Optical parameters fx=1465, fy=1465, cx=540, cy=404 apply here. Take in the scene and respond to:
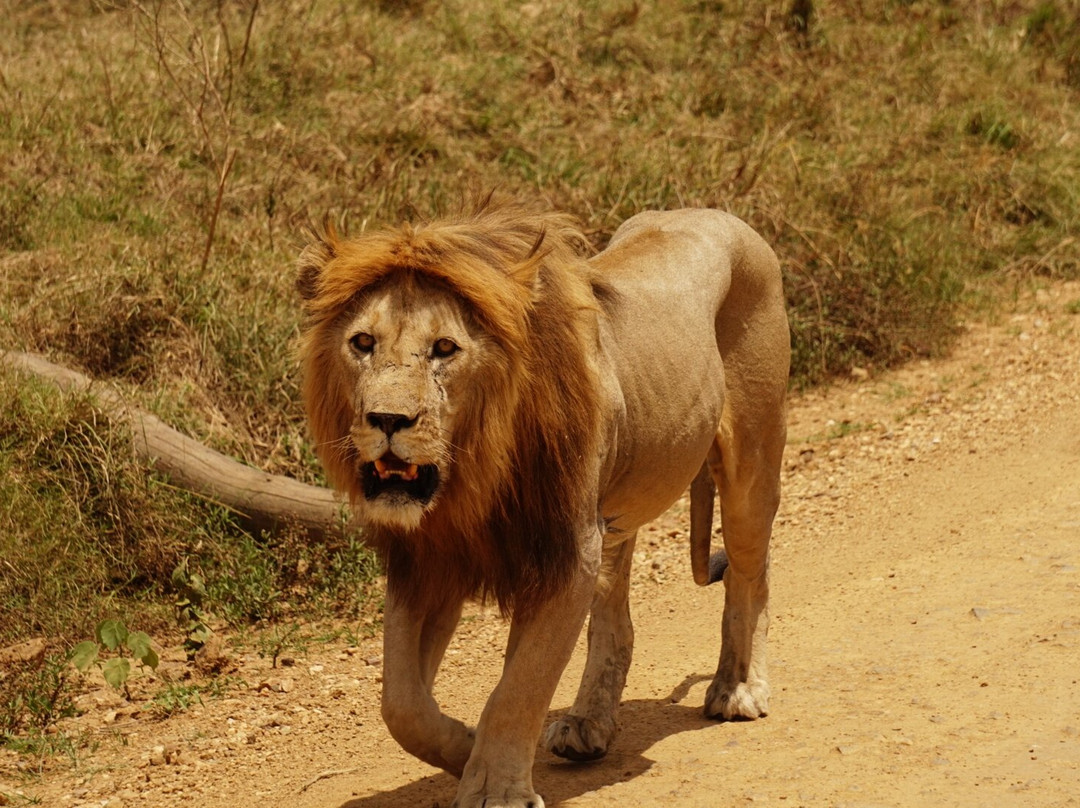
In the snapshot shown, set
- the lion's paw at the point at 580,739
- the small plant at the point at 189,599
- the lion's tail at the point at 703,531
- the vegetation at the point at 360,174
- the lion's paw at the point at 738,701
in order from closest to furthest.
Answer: the lion's paw at the point at 580,739 < the lion's paw at the point at 738,701 < the lion's tail at the point at 703,531 < the small plant at the point at 189,599 < the vegetation at the point at 360,174

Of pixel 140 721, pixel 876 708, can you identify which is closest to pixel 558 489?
pixel 876 708

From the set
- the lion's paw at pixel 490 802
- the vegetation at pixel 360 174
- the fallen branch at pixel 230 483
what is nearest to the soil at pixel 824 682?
the lion's paw at pixel 490 802

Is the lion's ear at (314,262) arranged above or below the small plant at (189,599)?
above

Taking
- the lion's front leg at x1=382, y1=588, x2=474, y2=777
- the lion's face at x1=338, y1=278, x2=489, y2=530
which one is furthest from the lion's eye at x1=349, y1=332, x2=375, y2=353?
the lion's front leg at x1=382, y1=588, x2=474, y2=777

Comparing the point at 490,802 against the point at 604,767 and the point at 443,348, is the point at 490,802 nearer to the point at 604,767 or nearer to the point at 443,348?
the point at 604,767

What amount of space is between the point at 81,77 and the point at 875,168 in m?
5.47

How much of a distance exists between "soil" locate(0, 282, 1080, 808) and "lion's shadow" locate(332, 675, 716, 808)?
0.01 meters

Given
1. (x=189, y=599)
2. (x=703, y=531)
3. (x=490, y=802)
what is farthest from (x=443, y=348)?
(x=189, y=599)

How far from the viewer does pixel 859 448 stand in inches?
310

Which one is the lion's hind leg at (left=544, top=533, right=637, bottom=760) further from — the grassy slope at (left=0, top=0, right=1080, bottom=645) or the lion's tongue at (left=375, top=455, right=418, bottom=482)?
the grassy slope at (left=0, top=0, right=1080, bottom=645)

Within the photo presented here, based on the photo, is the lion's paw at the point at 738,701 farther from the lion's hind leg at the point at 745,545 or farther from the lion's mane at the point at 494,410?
the lion's mane at the point at 494,410

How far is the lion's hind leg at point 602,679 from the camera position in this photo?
4.62 meters

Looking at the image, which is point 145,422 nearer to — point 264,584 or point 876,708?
point 264,584

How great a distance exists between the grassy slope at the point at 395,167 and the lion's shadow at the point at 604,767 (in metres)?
1.81
